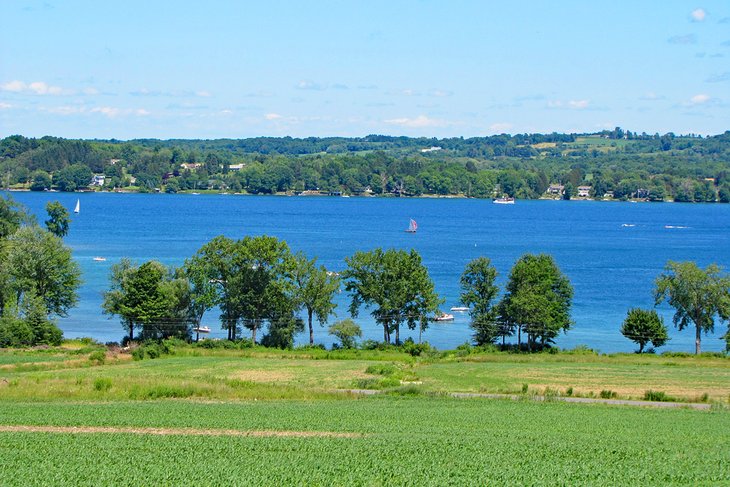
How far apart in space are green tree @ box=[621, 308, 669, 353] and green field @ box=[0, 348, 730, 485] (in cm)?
1059

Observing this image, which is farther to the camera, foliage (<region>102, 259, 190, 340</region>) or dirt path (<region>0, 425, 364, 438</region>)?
foliage (<region>102, 259, 190, 340</region>)

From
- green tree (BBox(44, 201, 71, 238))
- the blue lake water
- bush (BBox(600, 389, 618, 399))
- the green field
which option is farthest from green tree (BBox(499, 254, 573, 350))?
green tree (BBox(44, 201, 71, 238))

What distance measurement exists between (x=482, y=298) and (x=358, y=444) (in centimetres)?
4121

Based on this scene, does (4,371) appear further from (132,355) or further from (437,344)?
(437,344)

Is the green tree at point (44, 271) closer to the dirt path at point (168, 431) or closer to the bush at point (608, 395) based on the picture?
the dirt path at point (168, 431)

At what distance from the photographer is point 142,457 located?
26.4m

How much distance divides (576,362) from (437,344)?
14335 millimetres

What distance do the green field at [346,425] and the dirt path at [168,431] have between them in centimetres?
7

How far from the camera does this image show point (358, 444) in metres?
28.7

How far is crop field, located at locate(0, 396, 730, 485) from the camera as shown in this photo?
964 inches

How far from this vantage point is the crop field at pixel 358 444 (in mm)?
24484

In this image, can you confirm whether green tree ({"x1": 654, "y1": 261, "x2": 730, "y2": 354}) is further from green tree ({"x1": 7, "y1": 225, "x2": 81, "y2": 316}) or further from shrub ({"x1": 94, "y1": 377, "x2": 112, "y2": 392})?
green tree ({"x1": 7, "y1": 225, "x2": 81, "y2": 316})

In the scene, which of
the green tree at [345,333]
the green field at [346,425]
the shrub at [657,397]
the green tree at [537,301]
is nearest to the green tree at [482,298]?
the green tree at [537,301]

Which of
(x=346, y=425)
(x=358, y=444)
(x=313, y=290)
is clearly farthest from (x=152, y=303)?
(x=358, y=444)
